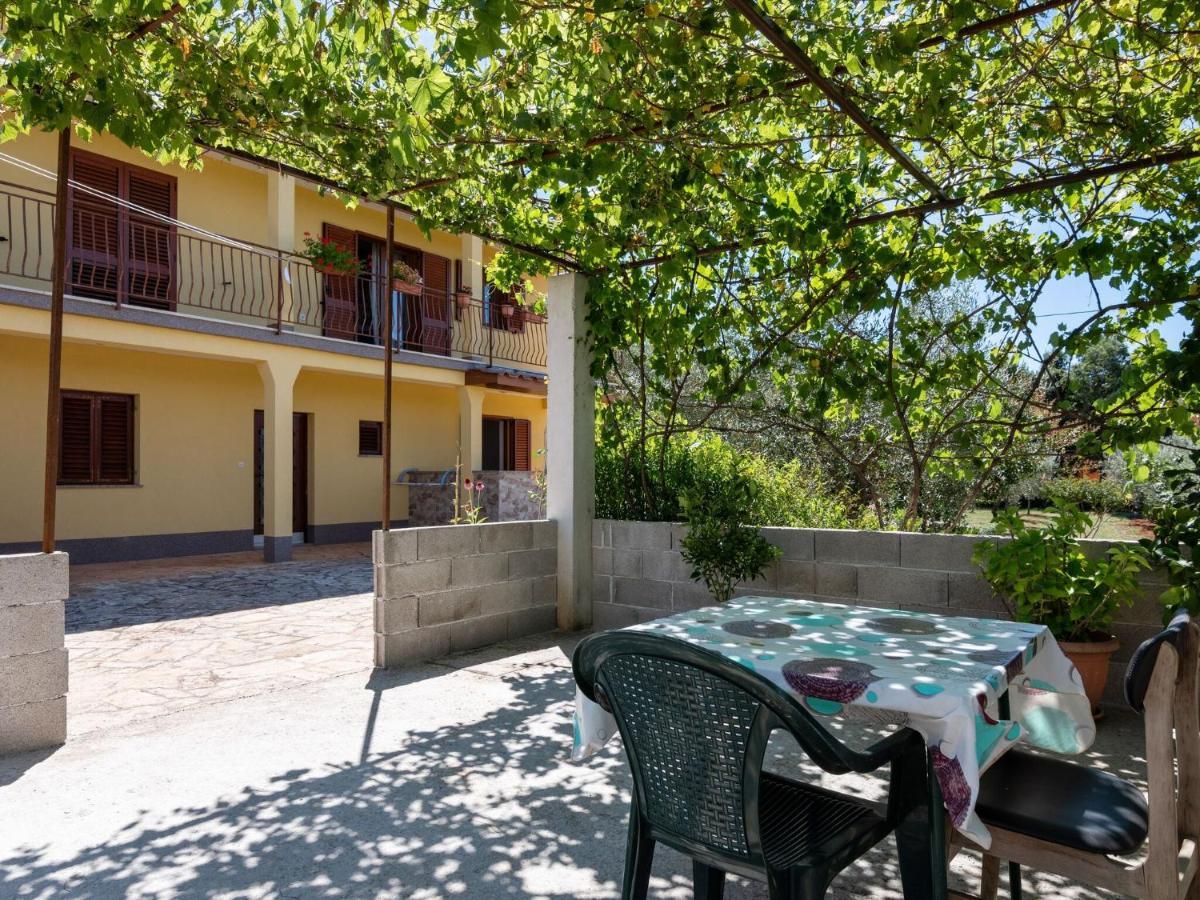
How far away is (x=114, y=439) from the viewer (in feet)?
34.9

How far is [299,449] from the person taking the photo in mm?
12922

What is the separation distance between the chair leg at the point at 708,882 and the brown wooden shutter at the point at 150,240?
408 inches

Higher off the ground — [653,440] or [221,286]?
[221,286]

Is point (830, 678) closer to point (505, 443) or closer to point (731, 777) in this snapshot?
point (731, 777)

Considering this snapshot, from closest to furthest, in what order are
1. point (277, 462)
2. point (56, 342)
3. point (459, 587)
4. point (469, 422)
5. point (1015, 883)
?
point (1015, 883), point (56, 342), point (459, 587), point (277, 462), point (469, 422)

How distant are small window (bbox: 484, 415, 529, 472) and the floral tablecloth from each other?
1334 centimetres

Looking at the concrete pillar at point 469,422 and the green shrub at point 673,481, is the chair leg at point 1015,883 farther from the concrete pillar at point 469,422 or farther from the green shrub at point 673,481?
the concrete pillar at point 469,422

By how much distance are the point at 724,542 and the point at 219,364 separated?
9.18 meters

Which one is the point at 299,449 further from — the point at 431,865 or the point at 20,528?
the point at 431,865

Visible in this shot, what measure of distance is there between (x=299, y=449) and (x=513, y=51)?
1008cm

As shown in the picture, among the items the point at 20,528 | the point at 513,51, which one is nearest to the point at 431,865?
the point at 513,51

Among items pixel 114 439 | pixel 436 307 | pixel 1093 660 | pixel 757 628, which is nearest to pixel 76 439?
pixel 114 439

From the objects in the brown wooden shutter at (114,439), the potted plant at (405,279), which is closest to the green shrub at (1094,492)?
the potted plant at (405,279)

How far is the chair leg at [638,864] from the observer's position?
1.90 metres
